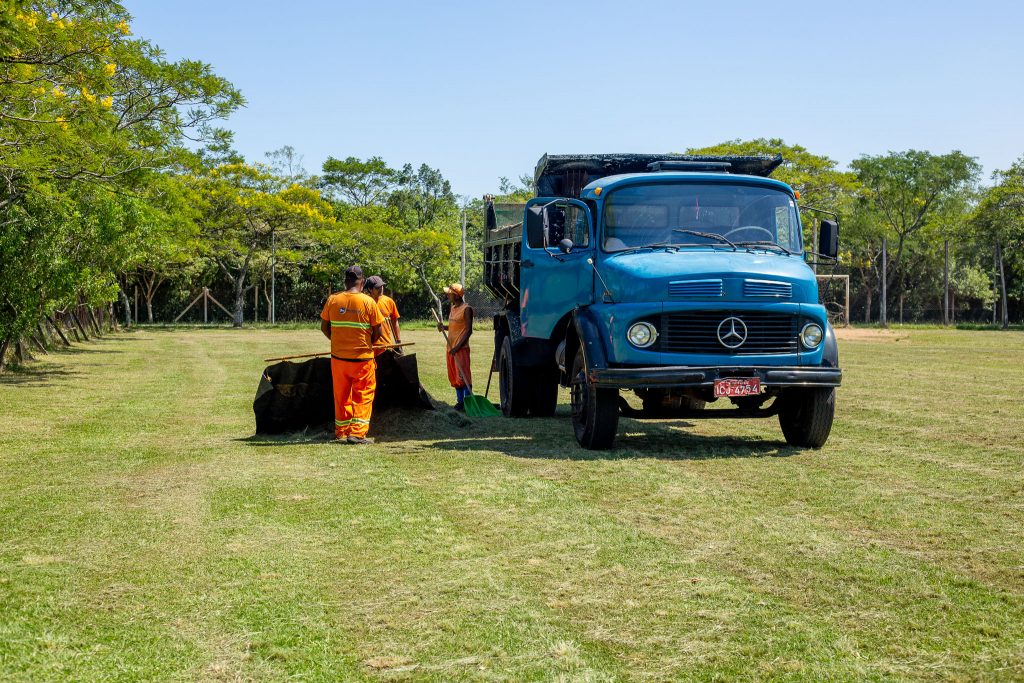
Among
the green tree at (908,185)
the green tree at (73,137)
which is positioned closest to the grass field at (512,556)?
the green tree at (73,137)

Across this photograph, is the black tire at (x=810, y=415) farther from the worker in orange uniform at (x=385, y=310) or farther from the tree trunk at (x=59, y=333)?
the tree trunk at (x=59, y=333)

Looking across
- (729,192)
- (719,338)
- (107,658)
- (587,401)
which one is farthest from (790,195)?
(107,658)

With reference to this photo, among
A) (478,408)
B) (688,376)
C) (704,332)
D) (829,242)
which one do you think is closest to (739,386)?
(688,376)

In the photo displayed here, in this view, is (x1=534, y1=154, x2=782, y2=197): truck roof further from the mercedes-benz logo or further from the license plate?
the license plate

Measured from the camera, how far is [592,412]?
35.6 ft

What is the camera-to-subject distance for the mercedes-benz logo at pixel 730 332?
1048 cm

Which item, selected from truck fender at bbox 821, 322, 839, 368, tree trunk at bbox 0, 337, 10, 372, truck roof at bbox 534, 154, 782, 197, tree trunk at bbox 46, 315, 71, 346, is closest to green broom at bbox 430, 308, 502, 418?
truck roof at bbox 534, 154, 782, 197

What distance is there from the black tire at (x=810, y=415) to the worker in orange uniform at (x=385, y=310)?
14.4 ft

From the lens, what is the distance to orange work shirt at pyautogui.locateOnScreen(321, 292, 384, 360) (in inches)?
472

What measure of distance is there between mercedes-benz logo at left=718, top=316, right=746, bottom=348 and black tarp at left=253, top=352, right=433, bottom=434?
3.99 metres

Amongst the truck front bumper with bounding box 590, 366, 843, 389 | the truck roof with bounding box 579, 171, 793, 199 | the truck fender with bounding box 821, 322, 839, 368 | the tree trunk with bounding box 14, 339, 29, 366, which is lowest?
the tree trunk with bounding box 14, 339, 29, 366

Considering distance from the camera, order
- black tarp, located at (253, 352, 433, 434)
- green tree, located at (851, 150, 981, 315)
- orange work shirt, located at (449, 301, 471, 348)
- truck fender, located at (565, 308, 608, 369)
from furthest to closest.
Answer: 1. green tree, located at (851, 150, 981, 315)
2. orange work shirt, located at (449, 301, 471, 348)
3. black tarp, located at (253, 352, 433, 434)
4. truck fender, located at (565, 308, 608, 369)

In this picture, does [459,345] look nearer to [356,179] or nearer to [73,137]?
[73,137]

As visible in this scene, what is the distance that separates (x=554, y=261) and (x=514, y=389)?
247 centimetres
